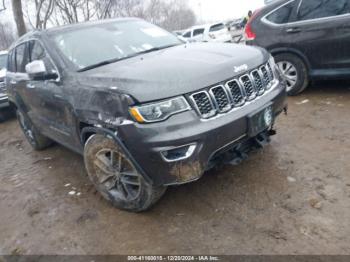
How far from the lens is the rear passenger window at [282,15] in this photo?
511 centimetres

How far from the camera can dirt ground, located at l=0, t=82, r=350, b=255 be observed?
2.51 m

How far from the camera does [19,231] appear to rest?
316 cm

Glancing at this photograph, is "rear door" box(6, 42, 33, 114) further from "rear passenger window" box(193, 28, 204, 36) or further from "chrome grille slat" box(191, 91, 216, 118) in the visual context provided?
"rear passenger window" box(193, 28, 204, 36)

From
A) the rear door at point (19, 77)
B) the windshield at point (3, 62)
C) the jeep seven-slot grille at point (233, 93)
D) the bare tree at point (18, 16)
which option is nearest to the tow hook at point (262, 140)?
the jeep seven-slot grille at point (233, 93)

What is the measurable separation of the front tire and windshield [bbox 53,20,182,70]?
859 millimetres

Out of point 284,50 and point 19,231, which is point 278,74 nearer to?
point 284,50

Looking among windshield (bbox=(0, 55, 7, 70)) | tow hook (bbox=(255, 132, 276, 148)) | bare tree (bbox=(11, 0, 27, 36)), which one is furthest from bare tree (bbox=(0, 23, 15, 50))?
tow hook (bbox=(255, 132, 276, 148))

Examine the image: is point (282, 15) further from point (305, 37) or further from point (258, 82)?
point (258, 82)

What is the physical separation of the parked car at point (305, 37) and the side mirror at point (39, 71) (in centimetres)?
362

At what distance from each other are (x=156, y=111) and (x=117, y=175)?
879mm

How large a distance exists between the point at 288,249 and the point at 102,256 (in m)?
1.48

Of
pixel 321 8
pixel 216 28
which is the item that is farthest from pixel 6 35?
pixel 321 8

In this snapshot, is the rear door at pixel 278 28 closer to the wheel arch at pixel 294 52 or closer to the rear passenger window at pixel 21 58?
the wheel arch at pixel 294 52

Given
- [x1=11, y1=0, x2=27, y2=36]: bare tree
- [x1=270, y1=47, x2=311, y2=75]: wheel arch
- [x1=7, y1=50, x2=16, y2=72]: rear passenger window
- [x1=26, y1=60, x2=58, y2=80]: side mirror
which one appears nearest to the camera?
[x1=26, y1=60, x2=58, y2=80]: side mirror
